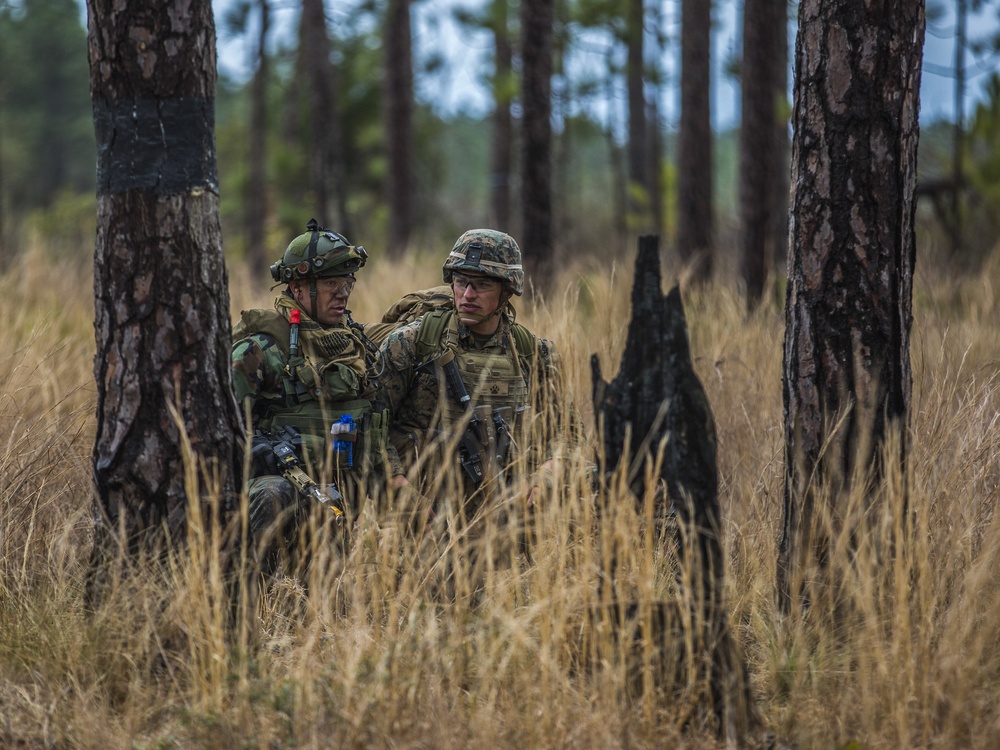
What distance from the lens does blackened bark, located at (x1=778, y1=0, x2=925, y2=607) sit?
3213 millimetres

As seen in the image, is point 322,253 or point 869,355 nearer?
point 869,355

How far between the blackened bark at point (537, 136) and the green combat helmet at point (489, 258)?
4.11 metres

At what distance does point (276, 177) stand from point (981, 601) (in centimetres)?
2153

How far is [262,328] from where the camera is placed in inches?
169

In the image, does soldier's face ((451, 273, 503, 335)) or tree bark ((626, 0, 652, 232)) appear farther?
tree bark ((626, 0, 652, 232))

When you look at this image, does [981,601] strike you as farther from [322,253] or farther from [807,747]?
[322,253]

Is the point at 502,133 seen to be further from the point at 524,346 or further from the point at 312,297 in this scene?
the point at 312,297

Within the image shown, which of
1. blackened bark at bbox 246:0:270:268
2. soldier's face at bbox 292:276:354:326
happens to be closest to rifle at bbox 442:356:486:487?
soldier's face at bbox 292:276:354:326

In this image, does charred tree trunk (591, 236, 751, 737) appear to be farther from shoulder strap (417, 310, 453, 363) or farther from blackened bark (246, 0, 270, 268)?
blackened bark (246, 0, 270, 268)

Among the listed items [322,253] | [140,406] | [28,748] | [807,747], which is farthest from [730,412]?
[28,748]

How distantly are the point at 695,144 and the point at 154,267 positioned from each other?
361 inches

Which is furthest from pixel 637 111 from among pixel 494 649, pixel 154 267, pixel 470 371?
pixel 494 649

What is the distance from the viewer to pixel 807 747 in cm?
261

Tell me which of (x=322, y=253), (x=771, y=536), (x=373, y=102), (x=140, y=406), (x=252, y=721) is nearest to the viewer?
(x=252, y=721)
